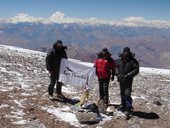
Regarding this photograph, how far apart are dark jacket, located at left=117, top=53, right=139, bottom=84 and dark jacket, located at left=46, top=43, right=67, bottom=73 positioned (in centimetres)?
303

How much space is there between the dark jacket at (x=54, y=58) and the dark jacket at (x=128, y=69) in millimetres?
3030

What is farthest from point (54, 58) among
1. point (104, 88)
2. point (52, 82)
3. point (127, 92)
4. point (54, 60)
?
point (127, 92)

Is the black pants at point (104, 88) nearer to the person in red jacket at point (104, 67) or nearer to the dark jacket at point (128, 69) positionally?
the person in red jacket at point (104, 67)

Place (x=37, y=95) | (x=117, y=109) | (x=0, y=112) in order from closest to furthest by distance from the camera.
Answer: (x=0, y=112) < (x=117, y=109) < (x=37, y=95)

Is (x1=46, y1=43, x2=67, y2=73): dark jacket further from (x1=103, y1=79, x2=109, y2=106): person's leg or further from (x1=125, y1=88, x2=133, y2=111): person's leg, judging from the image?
(x1=125, y1=88, x2=133, y2=111): person's leg

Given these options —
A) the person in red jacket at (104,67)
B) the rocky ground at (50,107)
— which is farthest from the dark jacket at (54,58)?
the person in red jacket at (104,67)

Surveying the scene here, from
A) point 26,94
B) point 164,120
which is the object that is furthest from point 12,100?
point 164,120

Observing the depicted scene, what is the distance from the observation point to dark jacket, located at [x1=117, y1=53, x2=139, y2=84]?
47.5ft

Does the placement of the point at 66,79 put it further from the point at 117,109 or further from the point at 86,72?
the point at 117,109

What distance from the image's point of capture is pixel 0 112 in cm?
1378

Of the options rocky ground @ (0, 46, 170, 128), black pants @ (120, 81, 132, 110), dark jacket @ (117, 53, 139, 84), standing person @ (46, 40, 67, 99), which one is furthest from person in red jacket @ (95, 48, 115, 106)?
standing person @ (46, 40, 67, 99)

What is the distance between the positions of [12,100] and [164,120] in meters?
7.03

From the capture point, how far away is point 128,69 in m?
14.6

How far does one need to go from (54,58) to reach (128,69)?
3.61 meters
